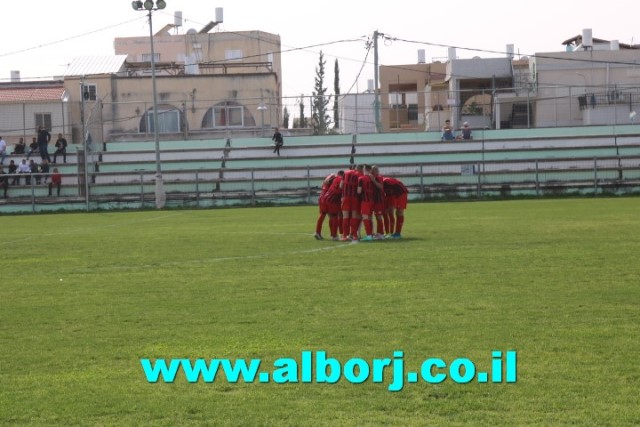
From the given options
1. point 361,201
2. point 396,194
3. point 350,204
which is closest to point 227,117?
point 396,194

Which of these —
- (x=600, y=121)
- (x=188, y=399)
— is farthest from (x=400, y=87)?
(x=188, y=399)

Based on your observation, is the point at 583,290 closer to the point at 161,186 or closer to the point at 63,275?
the point at 63,275

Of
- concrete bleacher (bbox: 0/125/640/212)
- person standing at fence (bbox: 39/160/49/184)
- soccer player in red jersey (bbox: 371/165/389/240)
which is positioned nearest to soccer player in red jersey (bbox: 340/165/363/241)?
soccer player in red jersey (bbox: 371/165/389/240)

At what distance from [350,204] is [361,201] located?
0.23m

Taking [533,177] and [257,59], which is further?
[257,59]

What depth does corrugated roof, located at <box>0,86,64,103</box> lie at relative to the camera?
63478mm

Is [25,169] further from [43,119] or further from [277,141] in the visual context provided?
[43,119]

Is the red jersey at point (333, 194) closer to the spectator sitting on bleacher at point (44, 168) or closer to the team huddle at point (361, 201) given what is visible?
the team huddle at point (361, 201)

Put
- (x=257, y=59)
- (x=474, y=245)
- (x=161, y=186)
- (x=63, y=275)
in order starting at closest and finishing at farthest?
(x=63, y=275), (x=474, y=245), (x=161, y=186), (x=257, y=59)

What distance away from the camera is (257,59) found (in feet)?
286

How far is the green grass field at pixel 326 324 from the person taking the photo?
7.58m

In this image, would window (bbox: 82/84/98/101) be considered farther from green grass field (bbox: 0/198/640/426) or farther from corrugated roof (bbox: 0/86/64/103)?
green grass field (bbox: 0/198/640/426)

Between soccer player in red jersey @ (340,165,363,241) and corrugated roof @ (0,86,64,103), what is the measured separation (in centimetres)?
4276

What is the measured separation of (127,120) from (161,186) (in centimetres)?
1672
